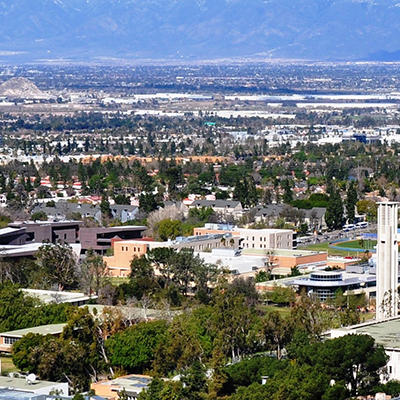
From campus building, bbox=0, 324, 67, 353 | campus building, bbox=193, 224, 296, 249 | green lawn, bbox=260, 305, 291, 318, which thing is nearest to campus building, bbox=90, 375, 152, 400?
campus building, bbox=0, 324, 67, 353

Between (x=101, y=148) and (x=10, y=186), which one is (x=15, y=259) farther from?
(x=101, y=148)

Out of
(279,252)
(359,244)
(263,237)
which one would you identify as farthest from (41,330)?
(359,244)

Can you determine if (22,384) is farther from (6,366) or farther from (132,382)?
(6,366)

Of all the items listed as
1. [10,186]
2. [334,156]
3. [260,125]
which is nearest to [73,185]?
[10,186]

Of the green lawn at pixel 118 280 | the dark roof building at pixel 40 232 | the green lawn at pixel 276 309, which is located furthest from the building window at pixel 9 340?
the dark roof building at pixel 40 232

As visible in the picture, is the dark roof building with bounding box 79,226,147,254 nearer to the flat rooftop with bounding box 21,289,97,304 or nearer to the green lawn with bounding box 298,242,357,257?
the green lawn with bounding box 298,242,357,257

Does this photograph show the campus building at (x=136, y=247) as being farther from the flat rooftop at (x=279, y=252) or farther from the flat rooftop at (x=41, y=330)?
the flat rooftop at (x=41, y=330)
